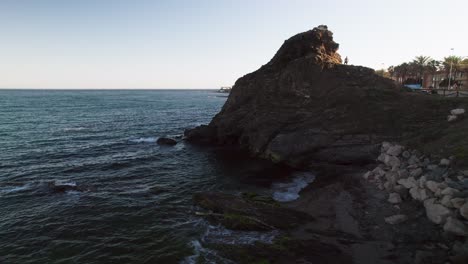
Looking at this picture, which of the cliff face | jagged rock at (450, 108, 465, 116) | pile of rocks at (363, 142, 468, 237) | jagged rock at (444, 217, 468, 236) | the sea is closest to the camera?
jagged rock at (444, 217, 468, 236)

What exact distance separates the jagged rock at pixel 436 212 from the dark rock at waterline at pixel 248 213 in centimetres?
751

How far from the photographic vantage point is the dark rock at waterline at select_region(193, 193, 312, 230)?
19.7 meters

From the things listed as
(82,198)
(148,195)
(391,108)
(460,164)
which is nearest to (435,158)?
(460,164)

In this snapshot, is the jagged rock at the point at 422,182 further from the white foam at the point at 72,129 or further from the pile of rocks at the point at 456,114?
the white foam at the point at 72,129

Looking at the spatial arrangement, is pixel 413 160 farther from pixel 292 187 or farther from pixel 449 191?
pixel 292 187

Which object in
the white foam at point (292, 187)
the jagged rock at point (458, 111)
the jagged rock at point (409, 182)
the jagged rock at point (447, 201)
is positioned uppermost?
the jagged rock at point (458, 111)

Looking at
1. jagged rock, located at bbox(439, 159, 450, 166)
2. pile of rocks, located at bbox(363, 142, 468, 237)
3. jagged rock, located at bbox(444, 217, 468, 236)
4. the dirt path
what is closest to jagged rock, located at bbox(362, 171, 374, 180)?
pile of rocks, located at bbox(363, 142, 468, 237)

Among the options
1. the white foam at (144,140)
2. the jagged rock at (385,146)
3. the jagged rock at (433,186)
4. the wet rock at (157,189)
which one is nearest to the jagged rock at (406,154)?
the jagged rock at (385,146)

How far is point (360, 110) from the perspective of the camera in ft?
119

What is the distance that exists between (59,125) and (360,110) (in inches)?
2502

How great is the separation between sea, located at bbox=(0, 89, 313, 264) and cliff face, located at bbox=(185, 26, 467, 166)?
13.2 ft

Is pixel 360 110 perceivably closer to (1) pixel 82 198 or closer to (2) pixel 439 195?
(2) pixel 439 195

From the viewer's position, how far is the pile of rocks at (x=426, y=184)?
15.8m

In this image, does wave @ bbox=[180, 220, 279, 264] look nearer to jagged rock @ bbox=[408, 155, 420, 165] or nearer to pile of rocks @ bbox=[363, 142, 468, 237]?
pile of rocks @ bbox=[363, 142, 468, 237]
